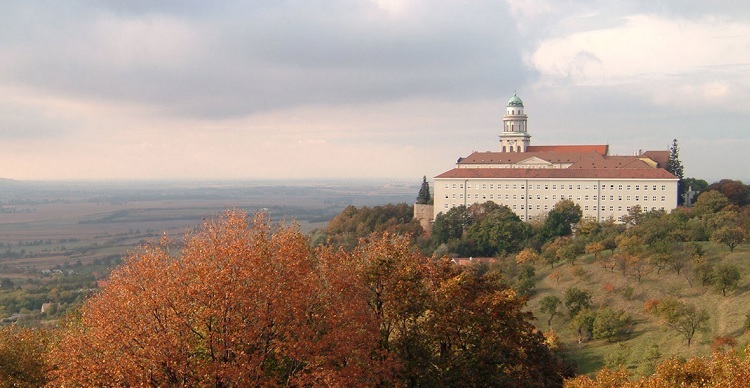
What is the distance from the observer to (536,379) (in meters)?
22.4

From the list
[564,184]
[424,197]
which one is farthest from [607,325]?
[424,197]

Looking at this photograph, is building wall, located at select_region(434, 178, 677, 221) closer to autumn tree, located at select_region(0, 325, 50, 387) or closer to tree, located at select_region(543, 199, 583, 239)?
tree, located at select_region(543, 199, 583, 239)

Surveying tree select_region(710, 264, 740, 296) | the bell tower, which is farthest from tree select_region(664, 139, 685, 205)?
tree select_region(710, 264, 740, 296)

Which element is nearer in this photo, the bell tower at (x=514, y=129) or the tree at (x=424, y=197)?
the tree at (x=424, y=197)

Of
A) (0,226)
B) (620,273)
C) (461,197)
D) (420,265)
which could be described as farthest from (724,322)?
(0,226)

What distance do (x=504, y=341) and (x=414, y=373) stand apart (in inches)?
152

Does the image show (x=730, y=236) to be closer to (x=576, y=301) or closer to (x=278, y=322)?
(x=576, y=301)

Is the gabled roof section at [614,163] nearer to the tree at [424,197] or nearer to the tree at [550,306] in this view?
the tree at [424,197]

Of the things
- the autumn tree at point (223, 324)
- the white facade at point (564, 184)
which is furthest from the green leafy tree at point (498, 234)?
the autumn tree at point (223, 324)

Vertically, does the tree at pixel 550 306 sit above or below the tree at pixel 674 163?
below

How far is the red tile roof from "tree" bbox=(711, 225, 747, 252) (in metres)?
25.2

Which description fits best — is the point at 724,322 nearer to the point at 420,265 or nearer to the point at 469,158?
the point at 420,265

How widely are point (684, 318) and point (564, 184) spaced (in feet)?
148

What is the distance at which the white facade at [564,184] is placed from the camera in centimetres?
7719
